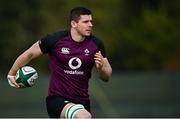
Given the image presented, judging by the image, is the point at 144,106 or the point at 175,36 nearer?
the point at 144,106

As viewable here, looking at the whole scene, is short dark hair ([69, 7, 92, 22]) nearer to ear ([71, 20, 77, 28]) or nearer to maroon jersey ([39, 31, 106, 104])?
ear ([71, 20, 77, 28])

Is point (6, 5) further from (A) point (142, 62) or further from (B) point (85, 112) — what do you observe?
(B) point (85, 112)

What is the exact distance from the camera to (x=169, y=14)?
27.0 meters

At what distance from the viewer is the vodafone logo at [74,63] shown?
949cm

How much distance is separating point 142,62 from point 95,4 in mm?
4293

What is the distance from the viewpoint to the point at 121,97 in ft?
56.3

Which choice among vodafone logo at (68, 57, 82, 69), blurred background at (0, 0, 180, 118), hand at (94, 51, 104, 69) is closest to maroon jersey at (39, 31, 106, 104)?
vodafone logo at (68, 57, 82, 69)

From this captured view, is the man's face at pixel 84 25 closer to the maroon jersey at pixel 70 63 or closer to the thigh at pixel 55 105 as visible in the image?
the maroon jersey at pixel 70 63

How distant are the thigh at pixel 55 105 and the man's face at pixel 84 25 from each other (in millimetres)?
Result: 866

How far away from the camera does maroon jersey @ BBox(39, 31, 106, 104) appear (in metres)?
9.48

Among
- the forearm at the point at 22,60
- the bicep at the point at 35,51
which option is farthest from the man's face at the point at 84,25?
the forearm at the point at 22,60

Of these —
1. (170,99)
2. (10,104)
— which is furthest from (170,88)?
(10,104)

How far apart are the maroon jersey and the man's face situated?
0.62ft

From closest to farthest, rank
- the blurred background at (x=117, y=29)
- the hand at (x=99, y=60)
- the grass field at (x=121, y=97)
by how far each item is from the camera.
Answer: the hand at (x=99, y=60) < the grass field at (x=121, y=97) < the blurred background at (x=117, y=29)
